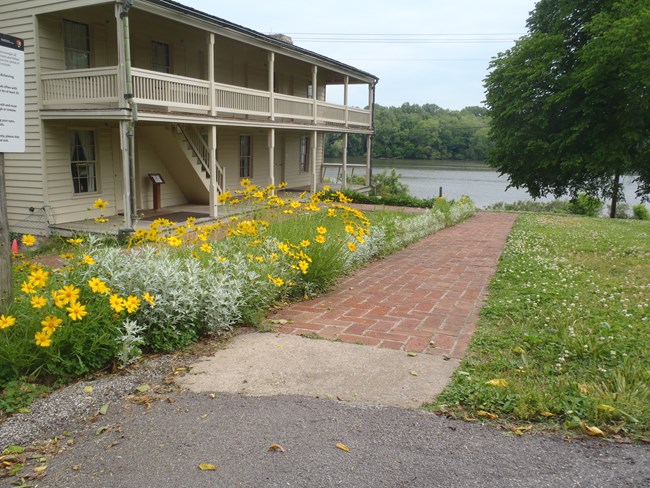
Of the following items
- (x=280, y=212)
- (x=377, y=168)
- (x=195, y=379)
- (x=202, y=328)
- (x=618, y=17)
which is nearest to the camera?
(x=195, y=379)

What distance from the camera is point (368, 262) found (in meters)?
8.94

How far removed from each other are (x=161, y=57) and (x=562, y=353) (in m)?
13.9

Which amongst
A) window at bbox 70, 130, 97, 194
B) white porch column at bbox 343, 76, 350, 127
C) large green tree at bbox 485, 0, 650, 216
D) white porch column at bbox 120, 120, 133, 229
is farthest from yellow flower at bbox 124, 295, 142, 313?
large green tree at bbox 485, 0, 650, 216

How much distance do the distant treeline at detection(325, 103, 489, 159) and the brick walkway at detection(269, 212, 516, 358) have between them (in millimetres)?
41941

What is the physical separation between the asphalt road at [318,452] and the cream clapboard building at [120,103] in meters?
7.18

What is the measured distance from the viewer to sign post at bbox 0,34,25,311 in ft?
12.7

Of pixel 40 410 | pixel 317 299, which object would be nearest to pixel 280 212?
pixel 317 299

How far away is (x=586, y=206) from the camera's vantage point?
26.8 m

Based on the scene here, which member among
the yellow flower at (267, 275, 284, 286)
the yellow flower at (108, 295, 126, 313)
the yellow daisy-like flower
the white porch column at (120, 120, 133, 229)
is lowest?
the yellow flower at (267, 275, 284, 286)

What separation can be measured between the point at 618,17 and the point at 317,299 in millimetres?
23164

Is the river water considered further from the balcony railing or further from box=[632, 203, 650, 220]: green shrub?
the balcony railing

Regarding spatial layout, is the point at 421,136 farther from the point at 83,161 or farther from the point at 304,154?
the point at 83,161

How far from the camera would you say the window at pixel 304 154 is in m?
24.7

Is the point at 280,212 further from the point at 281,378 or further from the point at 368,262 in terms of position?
the point at 281,378
